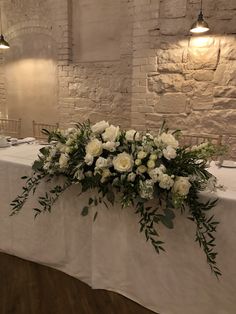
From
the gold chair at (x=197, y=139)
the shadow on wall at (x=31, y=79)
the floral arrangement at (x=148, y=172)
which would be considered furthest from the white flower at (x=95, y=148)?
the shadow on wall at (x=31, y=79)

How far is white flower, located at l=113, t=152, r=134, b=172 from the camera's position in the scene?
1177 millimetres

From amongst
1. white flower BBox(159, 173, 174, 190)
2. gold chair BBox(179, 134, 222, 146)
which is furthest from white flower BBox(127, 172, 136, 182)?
gold chair BBox(179, 134, 222, 146)

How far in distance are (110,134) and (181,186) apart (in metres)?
0.41

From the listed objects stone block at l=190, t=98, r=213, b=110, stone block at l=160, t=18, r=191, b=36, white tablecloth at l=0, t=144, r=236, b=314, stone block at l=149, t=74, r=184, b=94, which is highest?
stone block at l=160, t=18, r=191, b=36

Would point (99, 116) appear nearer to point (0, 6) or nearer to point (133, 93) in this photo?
point (133, 93)

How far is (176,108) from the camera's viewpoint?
323cm

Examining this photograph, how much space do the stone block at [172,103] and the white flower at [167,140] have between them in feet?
6.71

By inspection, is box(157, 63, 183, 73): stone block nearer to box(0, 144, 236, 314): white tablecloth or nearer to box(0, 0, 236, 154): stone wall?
box(0, 0, 236, 154): stone wall

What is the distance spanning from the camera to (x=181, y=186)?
1.12 metres

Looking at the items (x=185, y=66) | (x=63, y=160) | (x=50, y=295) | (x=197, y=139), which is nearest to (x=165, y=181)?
(x=63, y=160)

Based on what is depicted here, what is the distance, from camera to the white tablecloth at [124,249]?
1271 mm

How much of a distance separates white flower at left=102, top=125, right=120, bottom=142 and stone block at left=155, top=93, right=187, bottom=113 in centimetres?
206

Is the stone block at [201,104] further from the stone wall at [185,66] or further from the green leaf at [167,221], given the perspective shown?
the green leaf at [167,221]

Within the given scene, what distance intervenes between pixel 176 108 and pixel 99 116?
1.29 m
